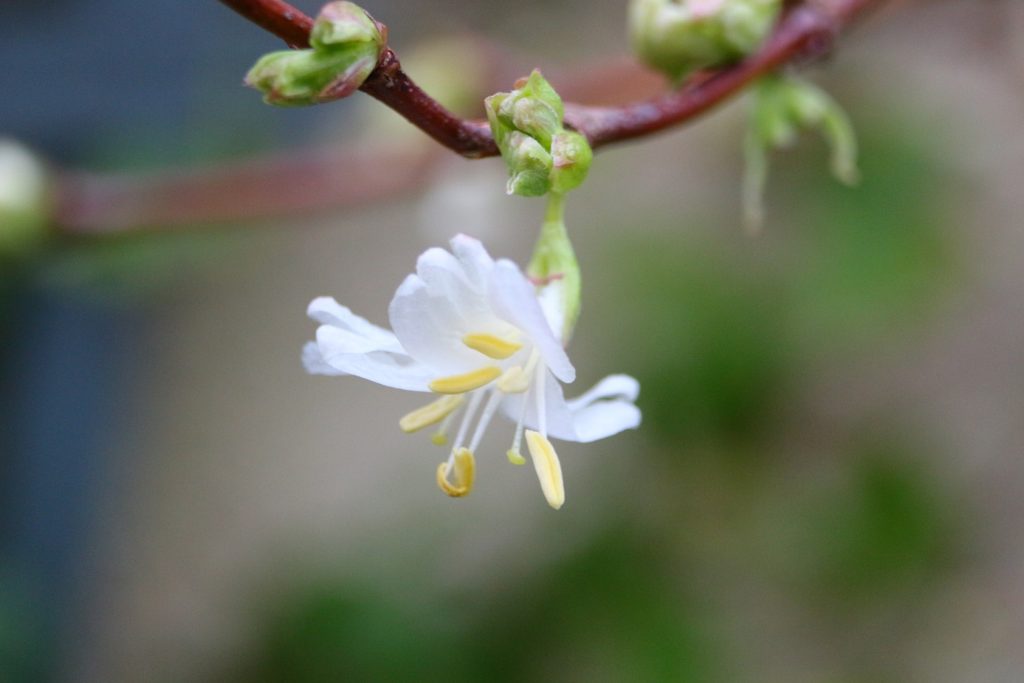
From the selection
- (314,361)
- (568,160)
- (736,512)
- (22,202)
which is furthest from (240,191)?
(736,512)

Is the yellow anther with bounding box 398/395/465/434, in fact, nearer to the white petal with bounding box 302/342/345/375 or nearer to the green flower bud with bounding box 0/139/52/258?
the white petal with bounding box 302/342/345/375

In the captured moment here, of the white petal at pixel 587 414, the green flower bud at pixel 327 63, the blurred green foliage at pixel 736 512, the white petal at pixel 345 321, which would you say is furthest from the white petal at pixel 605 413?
the blurred green foliage at pixel 736 512

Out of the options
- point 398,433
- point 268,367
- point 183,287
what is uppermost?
point 183,287

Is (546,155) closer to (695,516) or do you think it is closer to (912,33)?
(695,516)

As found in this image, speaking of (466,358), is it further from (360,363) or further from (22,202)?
(22,202)

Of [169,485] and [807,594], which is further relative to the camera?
[169,485]

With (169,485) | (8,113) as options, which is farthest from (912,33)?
(169,485)

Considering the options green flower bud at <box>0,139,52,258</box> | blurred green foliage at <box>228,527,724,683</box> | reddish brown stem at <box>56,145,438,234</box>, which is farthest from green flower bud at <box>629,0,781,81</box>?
blurred green foliage at <box>228,527,724,683</box>
